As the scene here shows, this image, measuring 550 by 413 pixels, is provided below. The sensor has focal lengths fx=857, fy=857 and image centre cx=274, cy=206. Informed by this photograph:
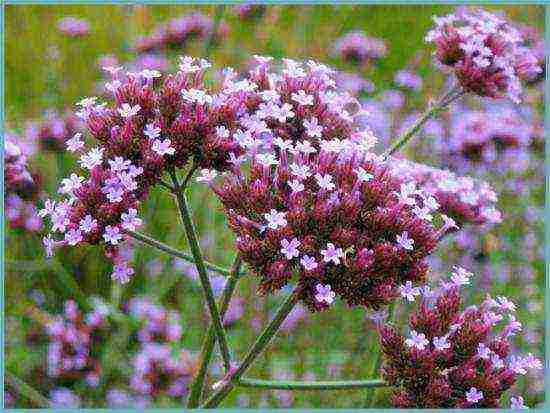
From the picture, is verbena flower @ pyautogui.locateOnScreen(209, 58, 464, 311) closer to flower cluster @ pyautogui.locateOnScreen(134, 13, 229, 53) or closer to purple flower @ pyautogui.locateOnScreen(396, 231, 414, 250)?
purple flower @ pyautogui.locateOnScreen(396, 231, 414, 250)

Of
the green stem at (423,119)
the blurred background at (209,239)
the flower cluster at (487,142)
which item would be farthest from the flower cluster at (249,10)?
the green stem at (423,119)

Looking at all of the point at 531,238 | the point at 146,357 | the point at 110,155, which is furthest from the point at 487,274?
the point at 110,155

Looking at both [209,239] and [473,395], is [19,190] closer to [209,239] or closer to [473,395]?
[209,239]

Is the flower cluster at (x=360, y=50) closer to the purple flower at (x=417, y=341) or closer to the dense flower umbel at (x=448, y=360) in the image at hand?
the dense flower umbel at (x=448, y=360)

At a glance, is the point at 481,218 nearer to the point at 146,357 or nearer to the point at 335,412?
the point at 335,412

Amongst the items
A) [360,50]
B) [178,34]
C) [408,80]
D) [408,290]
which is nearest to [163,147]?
[408,290]
